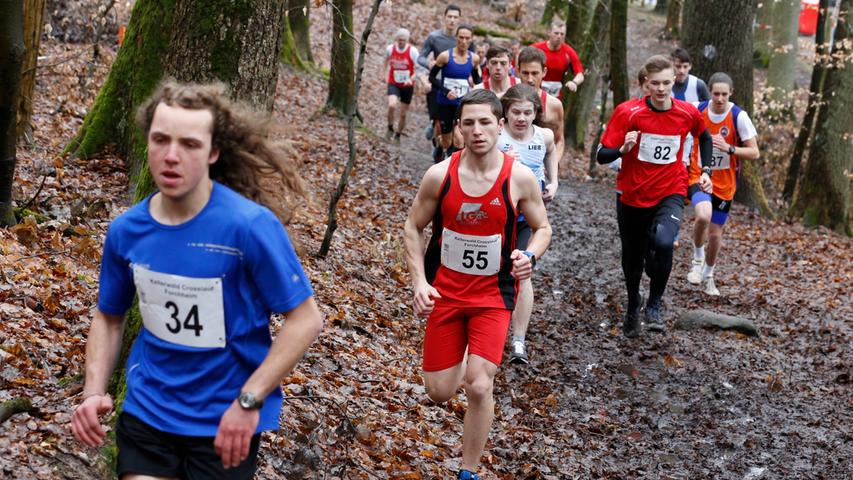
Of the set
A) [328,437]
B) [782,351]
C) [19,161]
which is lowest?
[782,351]

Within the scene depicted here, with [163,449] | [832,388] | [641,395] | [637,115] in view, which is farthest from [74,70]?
[163,449]

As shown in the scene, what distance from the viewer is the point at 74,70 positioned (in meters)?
13.3

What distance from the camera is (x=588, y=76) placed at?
22.4 metres

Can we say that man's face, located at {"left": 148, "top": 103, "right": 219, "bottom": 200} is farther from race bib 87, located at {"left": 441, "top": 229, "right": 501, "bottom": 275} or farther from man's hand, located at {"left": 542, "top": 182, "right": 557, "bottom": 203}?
man's hand, located at {"left": 542, "top": 182, "right": 557, "bottom": 203}

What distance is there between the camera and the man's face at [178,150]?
3076mm

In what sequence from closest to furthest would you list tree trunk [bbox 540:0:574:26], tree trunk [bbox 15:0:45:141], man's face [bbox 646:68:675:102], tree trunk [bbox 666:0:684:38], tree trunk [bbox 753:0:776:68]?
man's face [bbox 646:68:675:102] < tree trunk [bbox 15:0:45:141] < tree trunk [bbox 540:0:574:26] < tree trunk [bbox 753:0:776:68] < tree trunk [bbox 666:0:684:38]

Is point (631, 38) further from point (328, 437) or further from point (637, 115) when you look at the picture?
point (328, 437)

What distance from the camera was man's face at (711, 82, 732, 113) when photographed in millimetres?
10633

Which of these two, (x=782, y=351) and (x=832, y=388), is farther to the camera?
(x=782, y=351)

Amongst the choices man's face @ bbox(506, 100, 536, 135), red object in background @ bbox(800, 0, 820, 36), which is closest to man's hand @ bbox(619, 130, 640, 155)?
man's face @ bbox(506, 100, 536, 135)

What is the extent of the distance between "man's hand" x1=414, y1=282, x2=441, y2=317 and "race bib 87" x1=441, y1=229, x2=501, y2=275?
358 millimetres

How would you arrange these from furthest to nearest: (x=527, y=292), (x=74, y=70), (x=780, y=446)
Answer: (x=74, y=70) < (x=527, y=292) < (x=780, y=446)

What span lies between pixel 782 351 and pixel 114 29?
13374mm

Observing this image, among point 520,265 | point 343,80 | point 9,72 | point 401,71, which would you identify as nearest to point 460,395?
point 520,265
